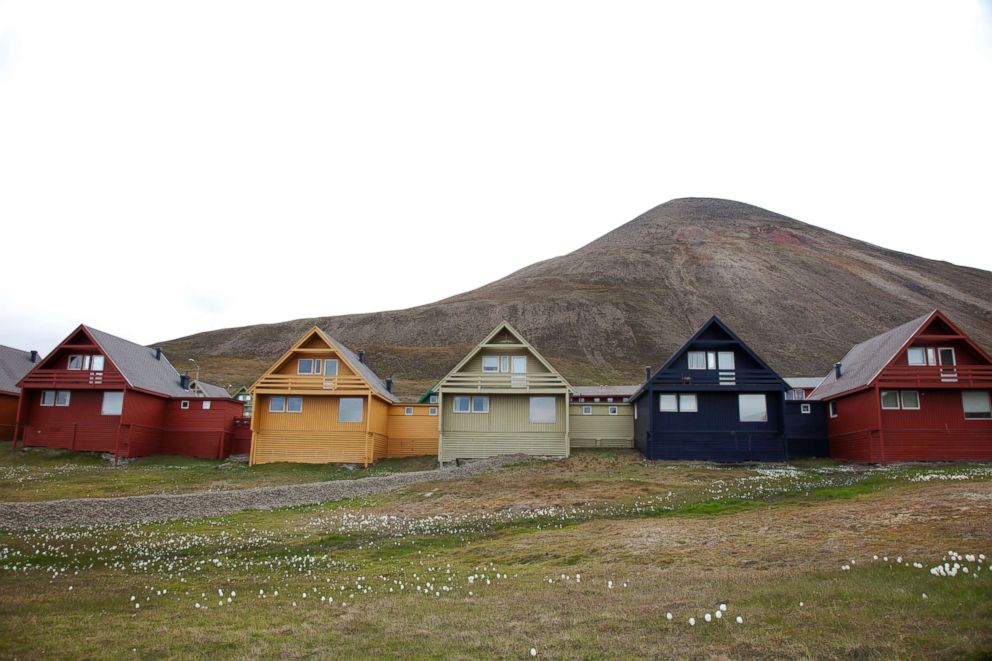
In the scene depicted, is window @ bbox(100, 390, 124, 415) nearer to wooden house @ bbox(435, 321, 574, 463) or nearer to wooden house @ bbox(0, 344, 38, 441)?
wooden house @ bbox(0, 344, 38, 441)

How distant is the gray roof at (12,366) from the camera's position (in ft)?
188

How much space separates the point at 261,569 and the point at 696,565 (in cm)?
1096

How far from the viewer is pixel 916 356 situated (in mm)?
43594

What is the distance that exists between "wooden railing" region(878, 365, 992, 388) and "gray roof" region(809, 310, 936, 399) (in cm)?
85

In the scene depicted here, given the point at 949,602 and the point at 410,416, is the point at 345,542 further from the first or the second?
the point at 410,416

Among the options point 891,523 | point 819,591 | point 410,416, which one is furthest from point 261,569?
point 410,416

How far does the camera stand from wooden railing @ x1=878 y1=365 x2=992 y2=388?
4188 centimetres

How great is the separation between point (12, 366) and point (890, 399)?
67.1 metres

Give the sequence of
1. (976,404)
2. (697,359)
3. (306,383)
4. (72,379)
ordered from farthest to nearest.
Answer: (72,379)
(306,383)
(697,359)
(976,404)

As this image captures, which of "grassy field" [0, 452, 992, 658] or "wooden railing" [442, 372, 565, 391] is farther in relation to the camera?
"wooden railing" [442, 372, 565, 391]

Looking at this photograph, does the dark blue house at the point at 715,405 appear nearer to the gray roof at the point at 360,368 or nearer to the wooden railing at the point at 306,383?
the gray roof at the point at 360,368

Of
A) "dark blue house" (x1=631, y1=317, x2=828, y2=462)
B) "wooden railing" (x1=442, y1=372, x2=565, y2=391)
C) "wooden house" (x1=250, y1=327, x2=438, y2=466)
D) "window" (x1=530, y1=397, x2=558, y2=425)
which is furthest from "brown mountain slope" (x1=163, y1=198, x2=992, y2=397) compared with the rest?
"dark blue house" (x1=631, y1=317, x2=828, y2=462)

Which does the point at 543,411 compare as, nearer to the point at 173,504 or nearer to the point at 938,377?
the point at 938,377

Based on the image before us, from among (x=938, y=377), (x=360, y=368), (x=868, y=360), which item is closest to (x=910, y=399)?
(x=938, y=377)
